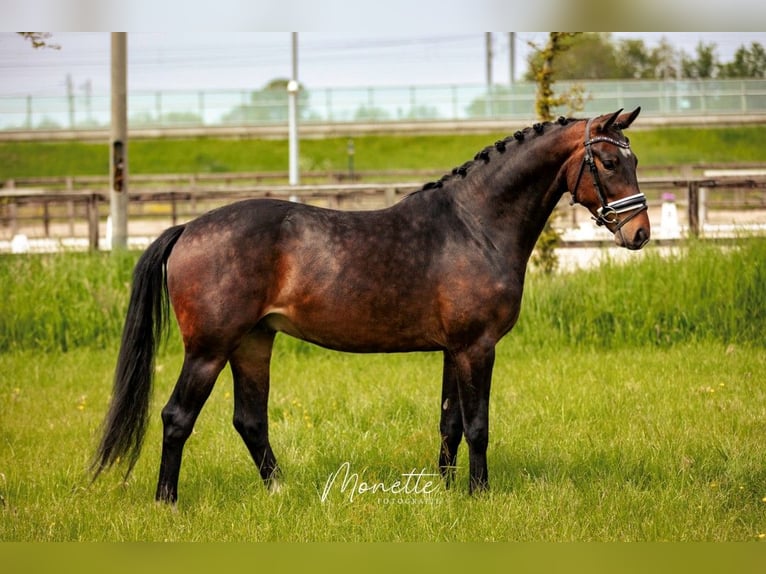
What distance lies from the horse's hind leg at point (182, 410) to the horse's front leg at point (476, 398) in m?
1.36

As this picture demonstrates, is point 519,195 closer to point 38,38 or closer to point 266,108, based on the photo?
point 38,38

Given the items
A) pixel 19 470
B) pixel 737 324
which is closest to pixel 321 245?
pixel 19 470

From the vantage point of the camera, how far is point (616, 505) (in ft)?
16.0

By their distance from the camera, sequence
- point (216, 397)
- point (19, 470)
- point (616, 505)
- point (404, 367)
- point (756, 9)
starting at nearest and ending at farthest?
point (756, 9)
point (616, 505)
point (19, 470)
point (216, 397)
point (404, 367)

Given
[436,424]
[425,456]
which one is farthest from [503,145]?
[436,424]

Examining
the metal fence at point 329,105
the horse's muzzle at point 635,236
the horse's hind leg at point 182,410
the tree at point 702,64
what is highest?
the metal fence at point 329,105

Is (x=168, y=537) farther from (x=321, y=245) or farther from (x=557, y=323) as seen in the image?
(x=557, y=323)

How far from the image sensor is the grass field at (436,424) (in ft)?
15.5

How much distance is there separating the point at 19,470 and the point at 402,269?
9.39 feet

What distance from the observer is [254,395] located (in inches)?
209

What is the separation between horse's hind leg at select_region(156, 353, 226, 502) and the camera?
4.88 m

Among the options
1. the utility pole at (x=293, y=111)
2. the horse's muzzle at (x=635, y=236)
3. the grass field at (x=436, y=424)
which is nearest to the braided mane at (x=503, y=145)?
the horse's muzzle at (x=635, y=236)

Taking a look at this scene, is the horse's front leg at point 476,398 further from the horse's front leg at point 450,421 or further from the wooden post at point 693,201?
the wooden post at point 693,201

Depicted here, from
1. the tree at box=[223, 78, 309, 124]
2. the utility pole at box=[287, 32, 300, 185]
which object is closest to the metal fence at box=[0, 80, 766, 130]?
the tree at box=[223, 78, 309, 124]
